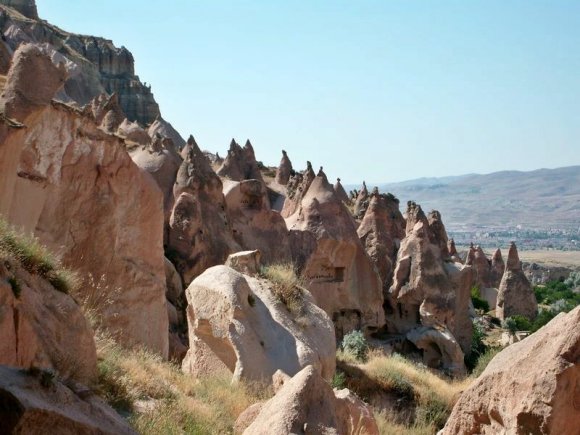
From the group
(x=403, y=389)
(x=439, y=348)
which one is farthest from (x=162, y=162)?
(x=403, y=389)

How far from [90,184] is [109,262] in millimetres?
1117

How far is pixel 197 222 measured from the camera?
57.9ft

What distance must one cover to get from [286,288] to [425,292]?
44.1ft

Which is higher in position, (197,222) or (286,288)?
(197,222)

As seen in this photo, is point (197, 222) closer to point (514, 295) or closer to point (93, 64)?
point (514, 295)

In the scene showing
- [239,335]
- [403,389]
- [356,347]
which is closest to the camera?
[239,335]

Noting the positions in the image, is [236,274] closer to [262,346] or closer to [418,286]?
[262,346]

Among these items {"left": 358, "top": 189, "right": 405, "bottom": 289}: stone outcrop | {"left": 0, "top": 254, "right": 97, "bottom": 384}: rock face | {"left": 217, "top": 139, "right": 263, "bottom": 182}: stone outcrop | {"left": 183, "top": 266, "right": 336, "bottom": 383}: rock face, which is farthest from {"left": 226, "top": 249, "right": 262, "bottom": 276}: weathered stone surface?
{"left": 217, "top": 139, "right": 263, "bottom": 182}: stone outcrop

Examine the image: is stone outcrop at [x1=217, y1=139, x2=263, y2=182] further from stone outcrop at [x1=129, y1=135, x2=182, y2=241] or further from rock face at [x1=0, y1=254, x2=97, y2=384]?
rock face at [x1=0, y1=254, x2=97, y2=384]

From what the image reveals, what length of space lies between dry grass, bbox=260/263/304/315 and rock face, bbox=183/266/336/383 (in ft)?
1.19

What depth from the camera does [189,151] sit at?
1923cm

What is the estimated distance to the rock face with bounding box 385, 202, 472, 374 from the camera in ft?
78.5

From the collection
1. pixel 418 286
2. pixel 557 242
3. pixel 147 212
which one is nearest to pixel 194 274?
pixel 147 212

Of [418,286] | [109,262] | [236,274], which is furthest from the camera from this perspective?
[418,286]
